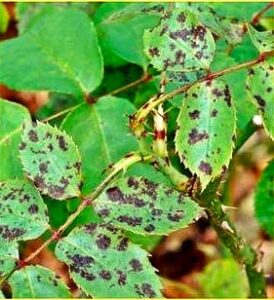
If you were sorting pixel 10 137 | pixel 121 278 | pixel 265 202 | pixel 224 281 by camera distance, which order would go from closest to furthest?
pixel 121 278 < pixel 10 137 < pixel 265 202 < pixel 224 281

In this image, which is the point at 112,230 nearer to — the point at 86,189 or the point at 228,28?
the point at 86,189

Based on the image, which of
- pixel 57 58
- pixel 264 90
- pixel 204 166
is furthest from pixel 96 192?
pixel 57 58

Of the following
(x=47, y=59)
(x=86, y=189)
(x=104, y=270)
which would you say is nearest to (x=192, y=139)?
(x=104, y=270)

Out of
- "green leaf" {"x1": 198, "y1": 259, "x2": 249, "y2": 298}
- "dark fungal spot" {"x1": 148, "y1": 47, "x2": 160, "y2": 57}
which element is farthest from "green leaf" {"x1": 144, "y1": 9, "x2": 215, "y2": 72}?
"green leaf" {"x1": 198, "y1": 259, "x2": 249, "y2": 298}

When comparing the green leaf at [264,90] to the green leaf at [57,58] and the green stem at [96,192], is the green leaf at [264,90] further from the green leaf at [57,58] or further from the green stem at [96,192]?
the green leaf at [57,58]

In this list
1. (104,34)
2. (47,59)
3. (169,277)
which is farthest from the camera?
(169,277)

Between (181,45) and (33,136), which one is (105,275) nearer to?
(33,136)
